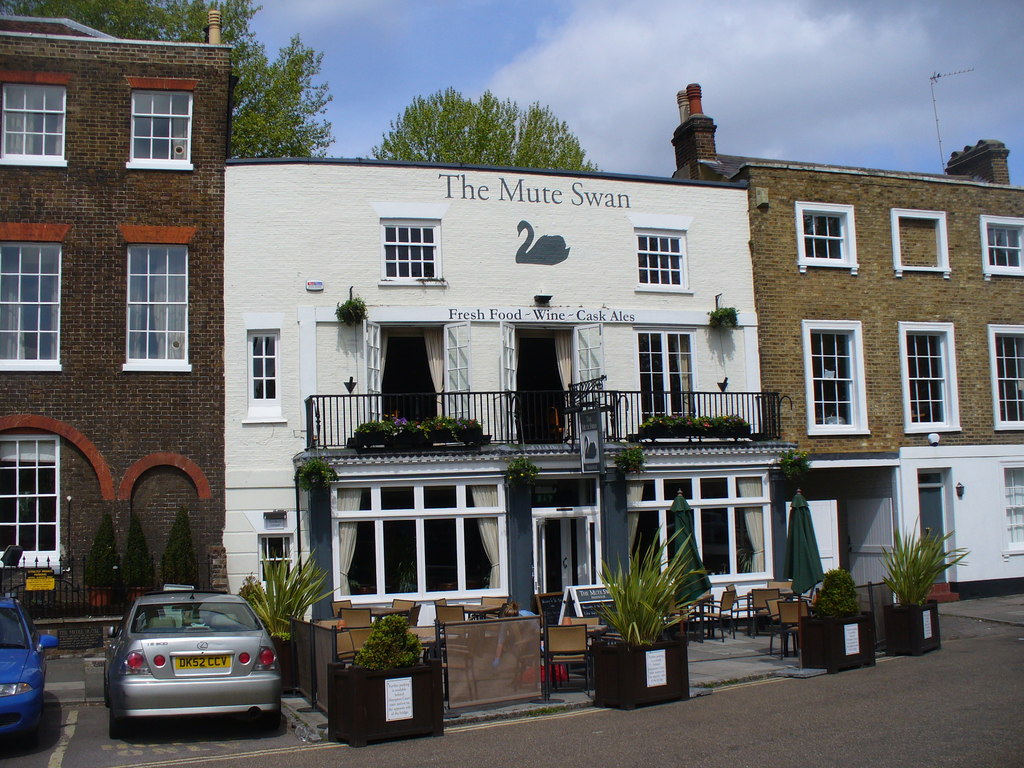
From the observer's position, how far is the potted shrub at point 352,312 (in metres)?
18.8

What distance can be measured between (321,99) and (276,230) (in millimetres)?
17023

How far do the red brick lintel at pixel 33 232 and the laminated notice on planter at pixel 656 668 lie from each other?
1291cm

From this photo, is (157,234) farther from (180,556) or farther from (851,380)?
(851,380)

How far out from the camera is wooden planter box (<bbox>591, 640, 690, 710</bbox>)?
1136 cm

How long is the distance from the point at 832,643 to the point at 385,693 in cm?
637

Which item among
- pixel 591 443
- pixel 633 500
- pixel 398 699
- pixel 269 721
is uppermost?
pixel 591 443

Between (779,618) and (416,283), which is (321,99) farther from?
(779,618)

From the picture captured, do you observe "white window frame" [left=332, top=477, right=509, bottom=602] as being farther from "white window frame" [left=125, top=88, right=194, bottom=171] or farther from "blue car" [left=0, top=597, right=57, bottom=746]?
"blue car" [left=0, top=597, right=57, bottom=746]

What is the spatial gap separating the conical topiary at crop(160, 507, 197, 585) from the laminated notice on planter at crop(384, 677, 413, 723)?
336 inches

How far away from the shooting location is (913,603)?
49.2ft

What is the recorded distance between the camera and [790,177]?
2202cm

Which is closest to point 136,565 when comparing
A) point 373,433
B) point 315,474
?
point 315,474

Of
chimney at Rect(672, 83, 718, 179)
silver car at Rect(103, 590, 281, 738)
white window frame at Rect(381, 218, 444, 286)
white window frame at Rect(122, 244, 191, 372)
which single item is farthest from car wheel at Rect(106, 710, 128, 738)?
chimney at Rect(672, 83, 718, 179)

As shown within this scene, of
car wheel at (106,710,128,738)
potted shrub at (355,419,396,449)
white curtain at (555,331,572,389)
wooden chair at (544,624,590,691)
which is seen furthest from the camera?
white curtain at (555,331,572,389)
